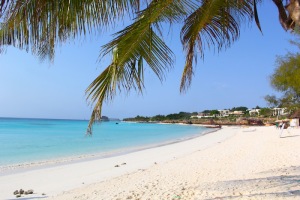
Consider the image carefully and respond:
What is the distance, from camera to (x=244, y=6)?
3.79 m

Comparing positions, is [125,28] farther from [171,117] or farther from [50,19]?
[171,117]

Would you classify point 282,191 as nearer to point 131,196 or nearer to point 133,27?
point 131,196

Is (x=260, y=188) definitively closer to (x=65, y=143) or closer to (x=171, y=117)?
(x=65, y=143)

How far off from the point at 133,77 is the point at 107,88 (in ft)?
1.18

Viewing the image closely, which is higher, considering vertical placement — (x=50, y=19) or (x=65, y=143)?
(x=50, y=19)

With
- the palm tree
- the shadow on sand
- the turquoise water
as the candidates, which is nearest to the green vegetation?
the turquoise water

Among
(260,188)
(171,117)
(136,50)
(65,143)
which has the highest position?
(136,50)

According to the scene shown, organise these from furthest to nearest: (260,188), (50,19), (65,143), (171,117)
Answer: (171,117)
(65,143)
(260,188)
(50,19)

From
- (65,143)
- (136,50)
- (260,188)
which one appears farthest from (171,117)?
(136,50)

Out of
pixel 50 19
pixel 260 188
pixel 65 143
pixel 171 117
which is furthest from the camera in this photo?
pixel 171 117

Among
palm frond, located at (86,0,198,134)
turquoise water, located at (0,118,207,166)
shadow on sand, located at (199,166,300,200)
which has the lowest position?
turquoise water, located at (0,118,207,166)

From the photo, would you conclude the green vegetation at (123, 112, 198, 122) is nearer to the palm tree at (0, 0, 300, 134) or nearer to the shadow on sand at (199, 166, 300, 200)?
the shadow on sand at (199, 166, 300, 200)

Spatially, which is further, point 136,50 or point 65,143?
point 65,143

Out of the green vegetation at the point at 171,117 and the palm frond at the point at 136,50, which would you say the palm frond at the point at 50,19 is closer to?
the palm frond at the point at 136,50
